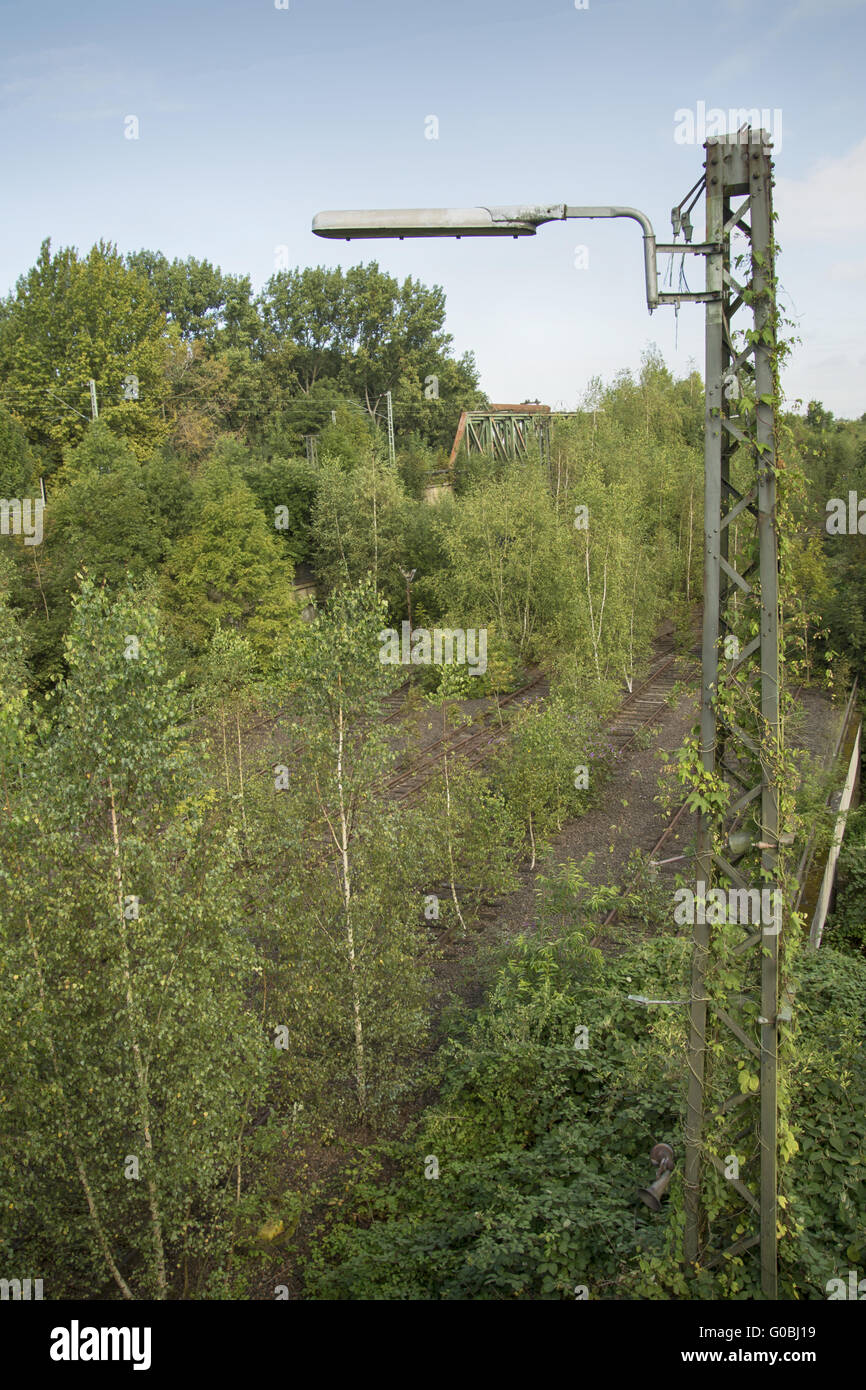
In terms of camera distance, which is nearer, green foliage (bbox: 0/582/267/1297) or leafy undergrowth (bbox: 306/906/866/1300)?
leafy undergrowth (bbox: 306/906/866/1300)

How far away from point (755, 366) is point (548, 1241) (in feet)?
21.3

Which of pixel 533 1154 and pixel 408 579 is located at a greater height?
pixel 408 579

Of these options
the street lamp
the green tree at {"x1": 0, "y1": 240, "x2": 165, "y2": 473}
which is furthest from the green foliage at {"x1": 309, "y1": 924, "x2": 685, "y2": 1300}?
the green tree at {"x1": 0, "y1": 240, "x2": 165, "y2": 473}

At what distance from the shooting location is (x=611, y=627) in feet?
97.9

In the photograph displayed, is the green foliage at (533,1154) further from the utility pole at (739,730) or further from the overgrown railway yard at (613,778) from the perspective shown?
the overgrown railway yard at (613,778)

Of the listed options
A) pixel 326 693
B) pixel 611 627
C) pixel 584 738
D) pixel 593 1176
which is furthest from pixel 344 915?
pixel 611 627

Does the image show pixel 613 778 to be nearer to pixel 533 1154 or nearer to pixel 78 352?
pixel 533 1154

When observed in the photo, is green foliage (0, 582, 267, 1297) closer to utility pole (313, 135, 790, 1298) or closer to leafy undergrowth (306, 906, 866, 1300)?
leafy undergrowth (306, 906, 866, 1300)

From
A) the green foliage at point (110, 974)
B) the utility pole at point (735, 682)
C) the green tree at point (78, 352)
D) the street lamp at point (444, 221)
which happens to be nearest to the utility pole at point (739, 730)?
the utility pole at point (735, 682)

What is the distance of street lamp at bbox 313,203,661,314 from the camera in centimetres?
476

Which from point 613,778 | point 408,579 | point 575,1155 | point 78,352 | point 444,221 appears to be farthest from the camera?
point 78,352

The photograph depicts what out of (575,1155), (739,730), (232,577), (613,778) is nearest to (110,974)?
(575,1155)

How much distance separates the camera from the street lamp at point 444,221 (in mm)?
4758

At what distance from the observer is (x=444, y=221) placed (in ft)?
15.9
